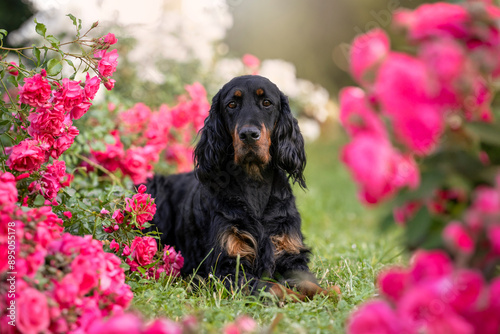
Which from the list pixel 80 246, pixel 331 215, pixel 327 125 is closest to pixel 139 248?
pixel 80 246

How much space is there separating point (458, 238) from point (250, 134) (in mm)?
1716

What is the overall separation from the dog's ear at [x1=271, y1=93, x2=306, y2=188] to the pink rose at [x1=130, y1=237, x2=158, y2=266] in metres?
0.94

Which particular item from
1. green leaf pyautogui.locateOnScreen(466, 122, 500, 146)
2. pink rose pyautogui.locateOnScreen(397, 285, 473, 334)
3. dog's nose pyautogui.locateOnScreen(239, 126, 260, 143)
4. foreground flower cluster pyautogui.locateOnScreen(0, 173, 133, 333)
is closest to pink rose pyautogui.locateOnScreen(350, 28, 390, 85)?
green leaf pyautogui.locateOnScreen(466, 122, 500, 146)

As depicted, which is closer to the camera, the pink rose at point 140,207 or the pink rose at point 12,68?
the pink rose at point 12,68

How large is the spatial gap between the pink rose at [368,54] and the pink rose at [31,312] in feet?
3.75

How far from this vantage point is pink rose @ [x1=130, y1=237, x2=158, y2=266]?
8.42 feet

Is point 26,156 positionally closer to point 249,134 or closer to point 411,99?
point 249,134

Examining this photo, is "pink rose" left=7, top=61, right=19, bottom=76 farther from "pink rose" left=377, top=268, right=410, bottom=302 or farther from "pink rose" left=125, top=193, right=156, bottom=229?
"pink rose" left=377, top=268, right=410, bottom=302

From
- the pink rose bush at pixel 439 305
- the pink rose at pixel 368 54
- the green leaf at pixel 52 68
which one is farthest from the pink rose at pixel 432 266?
the green leaf at pixel 52 68

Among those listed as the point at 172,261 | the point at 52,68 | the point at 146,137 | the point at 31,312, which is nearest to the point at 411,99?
the point at 31,312

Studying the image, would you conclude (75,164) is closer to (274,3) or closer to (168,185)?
(168,185)

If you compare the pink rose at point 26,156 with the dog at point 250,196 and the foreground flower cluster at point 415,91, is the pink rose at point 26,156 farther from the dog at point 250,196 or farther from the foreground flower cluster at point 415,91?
the foreground flower cluster at point 415,91

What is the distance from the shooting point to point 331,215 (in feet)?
19.8

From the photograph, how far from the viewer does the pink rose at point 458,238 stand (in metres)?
1.23
